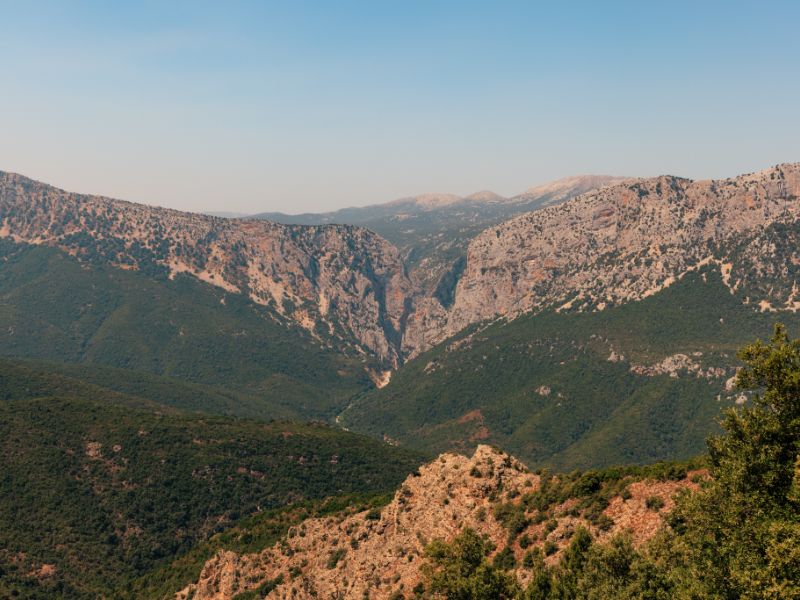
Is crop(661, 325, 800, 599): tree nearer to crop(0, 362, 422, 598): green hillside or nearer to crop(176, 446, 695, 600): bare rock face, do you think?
crop(176, 446, 695, 600): bare rock face

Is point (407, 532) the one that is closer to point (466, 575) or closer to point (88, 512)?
point (466, 575)

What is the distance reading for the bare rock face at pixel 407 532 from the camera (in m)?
72.6

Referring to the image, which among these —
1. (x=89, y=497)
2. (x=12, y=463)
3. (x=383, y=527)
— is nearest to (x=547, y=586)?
(x=383, y=527)

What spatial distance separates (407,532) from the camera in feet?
298

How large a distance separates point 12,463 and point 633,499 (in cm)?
17671

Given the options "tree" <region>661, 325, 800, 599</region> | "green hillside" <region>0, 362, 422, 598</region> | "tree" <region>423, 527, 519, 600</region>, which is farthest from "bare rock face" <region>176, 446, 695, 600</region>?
"green hillside" <region>0, 362, 422, 598</region>

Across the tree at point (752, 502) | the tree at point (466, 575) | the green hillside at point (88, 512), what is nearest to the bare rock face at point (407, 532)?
the tree at point (466, 575)

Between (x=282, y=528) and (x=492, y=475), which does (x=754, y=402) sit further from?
(x=282, y=528)

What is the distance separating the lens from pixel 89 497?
180 metres

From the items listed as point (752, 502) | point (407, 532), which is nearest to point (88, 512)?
point (407, 532)

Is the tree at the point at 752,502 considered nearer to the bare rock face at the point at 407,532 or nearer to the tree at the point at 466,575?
the bare rock face at the point at 407,532

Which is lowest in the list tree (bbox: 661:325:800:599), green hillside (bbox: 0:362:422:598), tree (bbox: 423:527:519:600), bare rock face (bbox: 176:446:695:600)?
green hillside (bbox: 0:362:422:598)

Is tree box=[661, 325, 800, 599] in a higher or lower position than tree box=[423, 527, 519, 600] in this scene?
higher

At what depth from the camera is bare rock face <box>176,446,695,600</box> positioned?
72562mm
